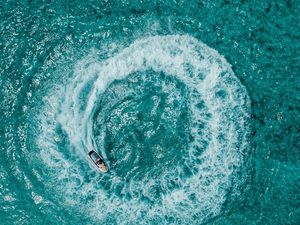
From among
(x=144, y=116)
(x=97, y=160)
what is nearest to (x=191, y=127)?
(x=144, y=116)

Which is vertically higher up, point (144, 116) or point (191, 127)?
point (144, 116)

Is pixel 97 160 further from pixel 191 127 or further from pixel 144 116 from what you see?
pixel 191 127

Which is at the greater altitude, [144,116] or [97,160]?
[144,116]

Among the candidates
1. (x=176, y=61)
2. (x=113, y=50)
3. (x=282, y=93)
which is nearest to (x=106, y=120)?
(x=113, y=50)

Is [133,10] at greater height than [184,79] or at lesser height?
greater

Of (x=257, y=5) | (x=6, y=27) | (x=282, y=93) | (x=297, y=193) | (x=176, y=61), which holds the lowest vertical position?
(x=297, y=193)

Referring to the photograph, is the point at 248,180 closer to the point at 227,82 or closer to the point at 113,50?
the point at 227,82
